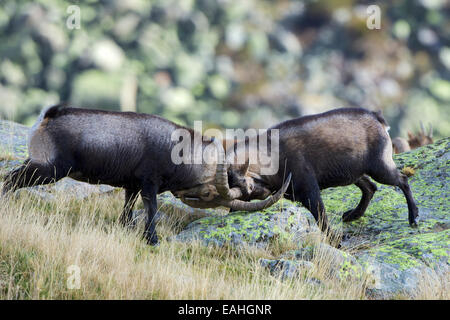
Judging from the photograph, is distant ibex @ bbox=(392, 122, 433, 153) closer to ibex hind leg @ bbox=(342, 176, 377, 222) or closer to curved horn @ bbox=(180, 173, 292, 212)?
ibex hind leg @ bbox=(342, 176, 377, 222)

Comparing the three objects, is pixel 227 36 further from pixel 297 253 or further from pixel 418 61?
pixel 297 253

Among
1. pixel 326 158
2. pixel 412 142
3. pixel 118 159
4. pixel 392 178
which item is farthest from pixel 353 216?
pixel 412 142

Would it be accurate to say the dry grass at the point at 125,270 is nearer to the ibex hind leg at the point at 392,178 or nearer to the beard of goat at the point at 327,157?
the beard of goat at the point at 327,157

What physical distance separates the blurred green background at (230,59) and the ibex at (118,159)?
6293cm

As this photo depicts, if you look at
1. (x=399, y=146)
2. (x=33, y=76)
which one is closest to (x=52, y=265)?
(x=399, y=146)

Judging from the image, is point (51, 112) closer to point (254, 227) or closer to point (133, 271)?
point (133, 271)

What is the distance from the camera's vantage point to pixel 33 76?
84375 millimetres

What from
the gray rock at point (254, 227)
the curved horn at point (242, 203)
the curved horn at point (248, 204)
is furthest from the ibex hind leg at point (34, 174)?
the curved horn at point (248, 204)

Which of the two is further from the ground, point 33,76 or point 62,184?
point 33,76

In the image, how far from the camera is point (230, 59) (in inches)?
4156

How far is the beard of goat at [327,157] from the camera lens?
381 inches
